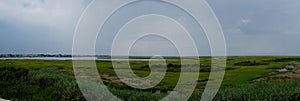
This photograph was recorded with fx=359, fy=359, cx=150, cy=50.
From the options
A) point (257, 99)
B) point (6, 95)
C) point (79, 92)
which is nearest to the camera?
point (257, 99)

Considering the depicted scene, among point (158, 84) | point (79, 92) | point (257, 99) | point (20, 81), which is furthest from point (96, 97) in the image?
point (158, 84)

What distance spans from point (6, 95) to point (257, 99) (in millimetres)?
11835

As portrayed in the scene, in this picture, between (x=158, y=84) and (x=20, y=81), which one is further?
(x=158, y=84)

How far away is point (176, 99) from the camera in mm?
10969

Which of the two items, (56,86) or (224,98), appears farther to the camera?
(56,86)

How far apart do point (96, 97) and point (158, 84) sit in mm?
15915

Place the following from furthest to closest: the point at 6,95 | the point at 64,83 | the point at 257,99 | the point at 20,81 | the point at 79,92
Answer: the point at 20,81, the point at 6,95, the point at 64,83, the point at 79,92, the point at 257,99

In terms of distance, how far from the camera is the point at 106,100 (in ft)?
38.7

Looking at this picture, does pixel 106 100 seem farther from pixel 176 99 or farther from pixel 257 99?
pixel 257 99

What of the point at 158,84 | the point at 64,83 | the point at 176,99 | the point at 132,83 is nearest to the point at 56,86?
the point at 64,83

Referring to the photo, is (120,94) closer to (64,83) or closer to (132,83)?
(64,83)

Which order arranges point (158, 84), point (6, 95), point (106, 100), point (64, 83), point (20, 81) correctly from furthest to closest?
point (158, 84) → point (20, 81) → point (6, 95) → point (64, 83) → point (106, 100)

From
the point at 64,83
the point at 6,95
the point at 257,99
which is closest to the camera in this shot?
the point at 257,99

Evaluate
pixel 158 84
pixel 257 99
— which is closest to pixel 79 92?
pixel 257 99
